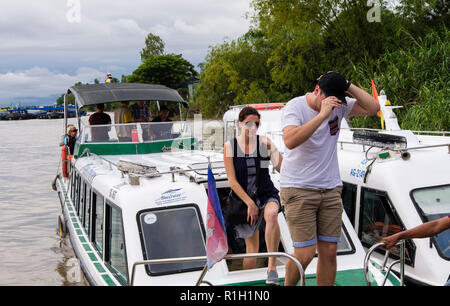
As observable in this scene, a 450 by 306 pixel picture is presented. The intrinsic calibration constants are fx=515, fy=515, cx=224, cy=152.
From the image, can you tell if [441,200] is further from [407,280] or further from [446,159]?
[407,280]

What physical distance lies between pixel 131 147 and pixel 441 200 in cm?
547

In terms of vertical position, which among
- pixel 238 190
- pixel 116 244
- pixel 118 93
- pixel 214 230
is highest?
pixel 118 93

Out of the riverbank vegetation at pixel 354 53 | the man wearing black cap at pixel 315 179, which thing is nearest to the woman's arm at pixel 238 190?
the man wearing black cap at pixel 315 179

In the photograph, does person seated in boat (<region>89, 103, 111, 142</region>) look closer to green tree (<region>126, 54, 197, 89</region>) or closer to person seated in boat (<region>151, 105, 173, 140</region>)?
person seated in boat (<region>151, 105, 173, 140</region>)

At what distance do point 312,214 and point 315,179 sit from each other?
26cm

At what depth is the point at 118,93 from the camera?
10.0 metres

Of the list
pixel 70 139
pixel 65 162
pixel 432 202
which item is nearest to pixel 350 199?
pixel 432 202

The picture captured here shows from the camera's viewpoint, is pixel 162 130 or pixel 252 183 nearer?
pixel 252 183

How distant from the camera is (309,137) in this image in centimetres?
368

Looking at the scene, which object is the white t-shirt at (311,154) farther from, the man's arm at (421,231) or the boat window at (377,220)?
the boat window at (377,220)

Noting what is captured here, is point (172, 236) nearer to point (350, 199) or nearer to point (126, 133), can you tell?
point (350, 199)

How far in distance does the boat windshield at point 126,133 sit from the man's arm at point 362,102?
233 inches

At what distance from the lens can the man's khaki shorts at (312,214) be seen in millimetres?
3820
